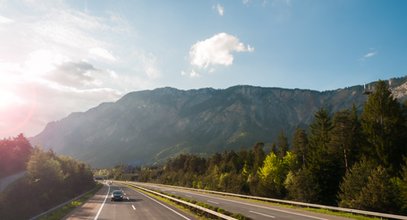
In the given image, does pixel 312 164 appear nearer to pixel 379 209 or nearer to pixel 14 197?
pixel 379 209

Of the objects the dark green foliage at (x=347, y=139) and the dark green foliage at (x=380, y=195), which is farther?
the dark green foliage at (x=347, y=139)

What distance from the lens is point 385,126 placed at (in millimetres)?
50531

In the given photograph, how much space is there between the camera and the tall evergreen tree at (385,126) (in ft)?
163

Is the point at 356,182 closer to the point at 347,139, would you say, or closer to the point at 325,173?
the point at 347,139

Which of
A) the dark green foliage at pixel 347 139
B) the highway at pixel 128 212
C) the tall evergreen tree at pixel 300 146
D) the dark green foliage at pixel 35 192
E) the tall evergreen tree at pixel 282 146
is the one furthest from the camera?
the tall evergreen tree at pixel 282 146

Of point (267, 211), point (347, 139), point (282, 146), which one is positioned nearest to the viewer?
point (267, 211)

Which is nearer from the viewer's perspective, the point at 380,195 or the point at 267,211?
the point at 267,211

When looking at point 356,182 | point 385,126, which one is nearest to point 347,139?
point 385,126

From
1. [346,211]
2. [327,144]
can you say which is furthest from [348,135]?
[346,211]

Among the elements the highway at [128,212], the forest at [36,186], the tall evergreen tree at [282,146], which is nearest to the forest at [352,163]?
the tall evergreen tree at [282,146]

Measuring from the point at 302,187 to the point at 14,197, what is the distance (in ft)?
132

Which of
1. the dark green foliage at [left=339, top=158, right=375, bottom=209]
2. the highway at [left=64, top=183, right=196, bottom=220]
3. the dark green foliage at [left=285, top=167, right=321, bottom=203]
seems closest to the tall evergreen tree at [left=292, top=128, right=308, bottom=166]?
the dark green foliage at [left=285, top=167, right=321, bottom=203]

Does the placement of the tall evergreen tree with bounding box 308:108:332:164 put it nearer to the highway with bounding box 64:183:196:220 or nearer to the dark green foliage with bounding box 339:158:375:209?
the dark green foliage with bounding box 339:158:375:209

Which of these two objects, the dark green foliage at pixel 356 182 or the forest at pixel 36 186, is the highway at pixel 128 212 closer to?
the forest at pixel 36 186
